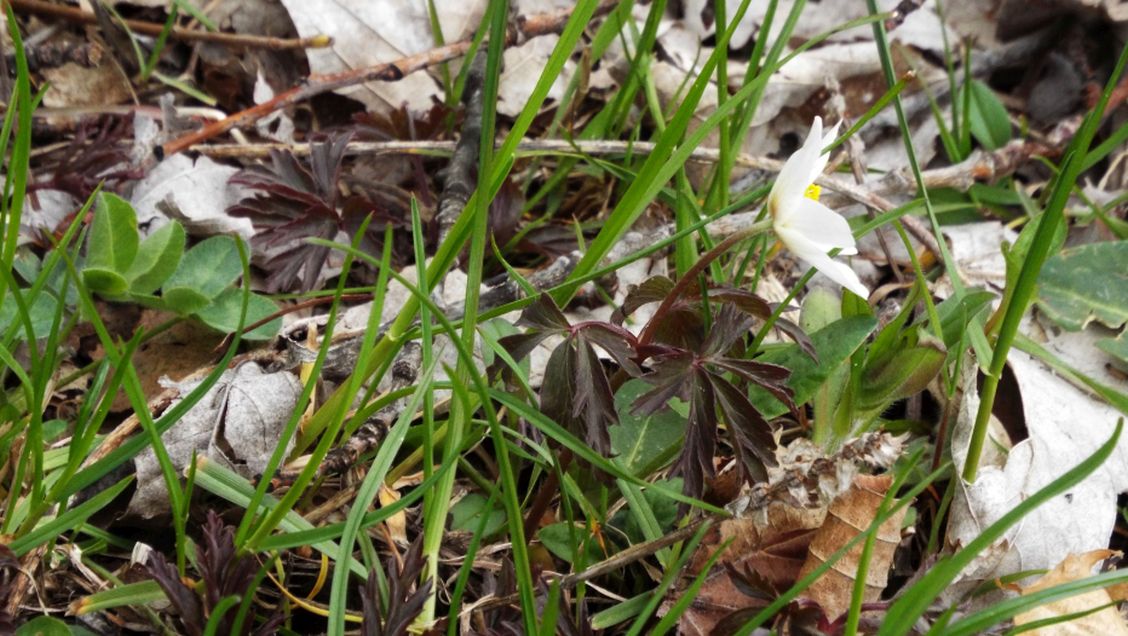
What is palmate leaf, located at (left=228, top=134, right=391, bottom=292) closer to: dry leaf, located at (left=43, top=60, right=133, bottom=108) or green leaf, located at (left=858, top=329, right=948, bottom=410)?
dry leaf, located at (left=43, top=60, right=133, bottom=108)

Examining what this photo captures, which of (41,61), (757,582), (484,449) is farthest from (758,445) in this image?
(41,61)

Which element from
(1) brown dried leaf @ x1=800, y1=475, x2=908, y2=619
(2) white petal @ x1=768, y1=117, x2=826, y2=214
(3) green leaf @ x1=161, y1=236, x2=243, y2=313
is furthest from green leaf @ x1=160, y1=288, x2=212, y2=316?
(1) brown dried leaf @ x1=800, y1=475, x2=908, y2=619

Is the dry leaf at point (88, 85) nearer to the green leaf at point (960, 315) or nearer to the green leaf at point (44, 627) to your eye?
the green leaf at point (44, 627)

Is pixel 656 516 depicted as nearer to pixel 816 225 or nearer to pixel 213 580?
pixel 816 225

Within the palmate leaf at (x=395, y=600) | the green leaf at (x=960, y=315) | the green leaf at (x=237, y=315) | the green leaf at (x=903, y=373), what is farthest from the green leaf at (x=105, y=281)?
the green leaf at (x=960, y=315)

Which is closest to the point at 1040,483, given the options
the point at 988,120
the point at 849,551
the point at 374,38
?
the point at 849,551

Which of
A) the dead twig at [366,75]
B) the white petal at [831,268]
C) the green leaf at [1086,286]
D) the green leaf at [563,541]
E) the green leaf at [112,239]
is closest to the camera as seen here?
the white petal at [831,268]
